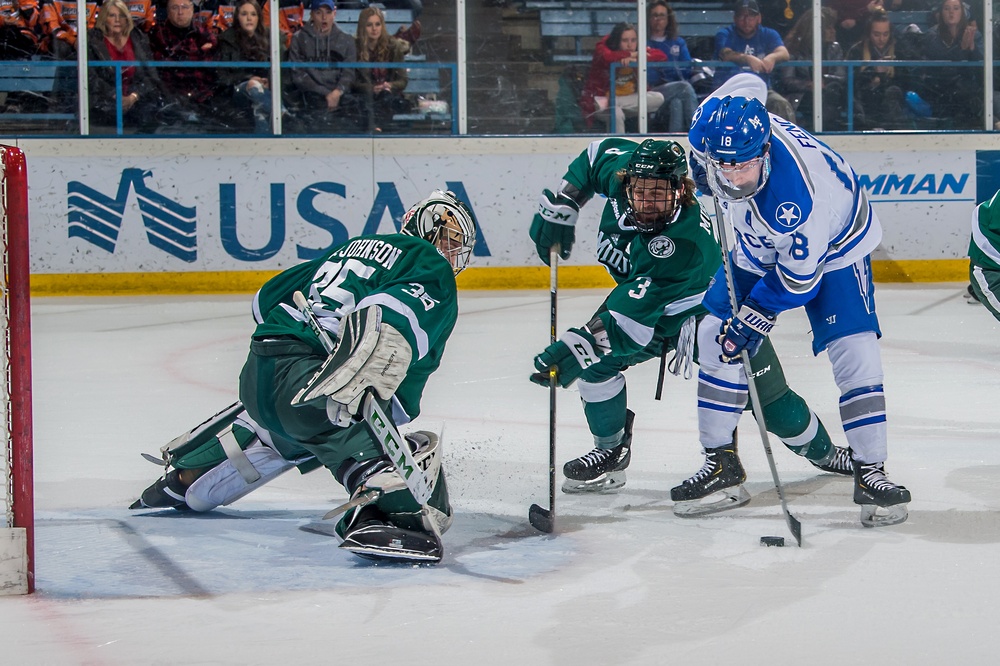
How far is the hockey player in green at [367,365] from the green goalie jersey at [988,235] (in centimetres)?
170

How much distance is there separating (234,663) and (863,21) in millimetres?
8088

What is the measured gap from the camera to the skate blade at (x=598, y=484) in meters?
3.35

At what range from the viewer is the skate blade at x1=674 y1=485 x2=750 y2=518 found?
3064 mm

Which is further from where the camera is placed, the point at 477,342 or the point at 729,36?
the point at 729,36

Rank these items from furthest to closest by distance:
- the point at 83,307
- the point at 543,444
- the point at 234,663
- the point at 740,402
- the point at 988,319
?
the point at 83,307, the point at 988,319, the point at 543,444, the point at 740,402, the point at 234,663

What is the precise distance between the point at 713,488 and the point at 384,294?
1.03 meters

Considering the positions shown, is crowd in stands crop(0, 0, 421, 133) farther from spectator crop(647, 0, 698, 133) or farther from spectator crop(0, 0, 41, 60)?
spectator crop(647, 0, 698, 133)

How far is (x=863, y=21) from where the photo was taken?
29.8 ft

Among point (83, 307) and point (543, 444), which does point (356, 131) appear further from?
point (543, 444)

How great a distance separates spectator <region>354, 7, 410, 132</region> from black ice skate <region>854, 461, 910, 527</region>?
240 inches

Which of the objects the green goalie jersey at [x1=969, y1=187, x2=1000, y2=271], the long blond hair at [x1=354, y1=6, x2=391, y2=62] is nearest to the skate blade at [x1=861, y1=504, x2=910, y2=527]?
the green goalie jersey at [x1=969, y1=187, x2=1000, y2=271]

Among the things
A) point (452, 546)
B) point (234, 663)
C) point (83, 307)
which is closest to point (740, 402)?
point (452, 546)

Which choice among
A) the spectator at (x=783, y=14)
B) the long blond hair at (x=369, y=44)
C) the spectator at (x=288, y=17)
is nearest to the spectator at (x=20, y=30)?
the spectator at (x=288, y=17)

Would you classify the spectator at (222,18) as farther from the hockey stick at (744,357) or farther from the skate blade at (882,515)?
the skate blade at (882,515)
